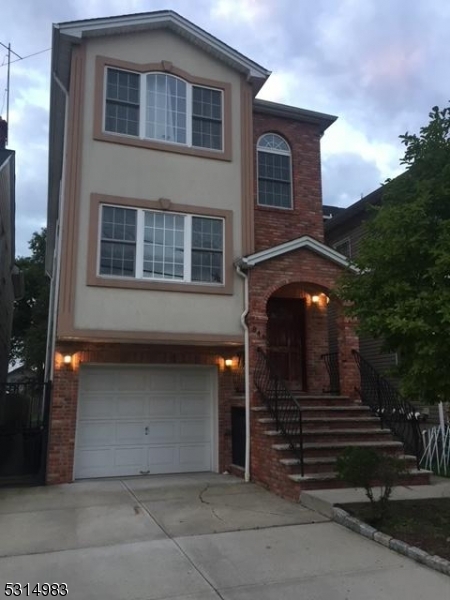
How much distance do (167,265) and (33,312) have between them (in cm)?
1952

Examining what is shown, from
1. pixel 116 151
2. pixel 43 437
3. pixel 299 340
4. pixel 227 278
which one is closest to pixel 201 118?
pixel 116 151

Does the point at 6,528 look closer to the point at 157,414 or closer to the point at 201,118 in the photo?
the point at 157,414

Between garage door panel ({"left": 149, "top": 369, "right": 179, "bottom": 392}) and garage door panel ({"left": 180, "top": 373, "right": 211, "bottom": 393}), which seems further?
garage door panel ({"left": 180, "top": 373, "right": 211, "bottom": 393})

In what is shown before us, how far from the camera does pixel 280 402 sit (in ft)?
31.9

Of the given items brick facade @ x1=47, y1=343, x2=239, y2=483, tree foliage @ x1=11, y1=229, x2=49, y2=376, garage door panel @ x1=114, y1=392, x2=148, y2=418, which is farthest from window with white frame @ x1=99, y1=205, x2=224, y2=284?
tree foliage @ x1=11, y1=229, x2=49, y2=376

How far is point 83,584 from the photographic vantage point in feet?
15.8

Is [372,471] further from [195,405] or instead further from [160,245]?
[160,245]

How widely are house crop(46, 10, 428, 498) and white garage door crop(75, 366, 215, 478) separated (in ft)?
0.09

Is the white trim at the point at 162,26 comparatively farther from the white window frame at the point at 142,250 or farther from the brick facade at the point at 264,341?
the white window frame at the point at 142,250

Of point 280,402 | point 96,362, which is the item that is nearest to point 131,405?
point 96,362

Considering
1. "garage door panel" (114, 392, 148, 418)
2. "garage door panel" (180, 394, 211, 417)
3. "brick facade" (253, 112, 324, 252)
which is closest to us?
"garage door panel" (114, 392, 148, 418)

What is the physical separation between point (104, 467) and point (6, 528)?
3.93m

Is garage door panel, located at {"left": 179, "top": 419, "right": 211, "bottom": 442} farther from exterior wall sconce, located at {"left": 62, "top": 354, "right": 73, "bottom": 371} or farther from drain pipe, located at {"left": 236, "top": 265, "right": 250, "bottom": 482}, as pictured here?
exterior wall sconce, located at {"left": 62, "top": 354, "right": 73, "bottom": 371}

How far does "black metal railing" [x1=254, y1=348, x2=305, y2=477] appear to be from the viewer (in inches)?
342
